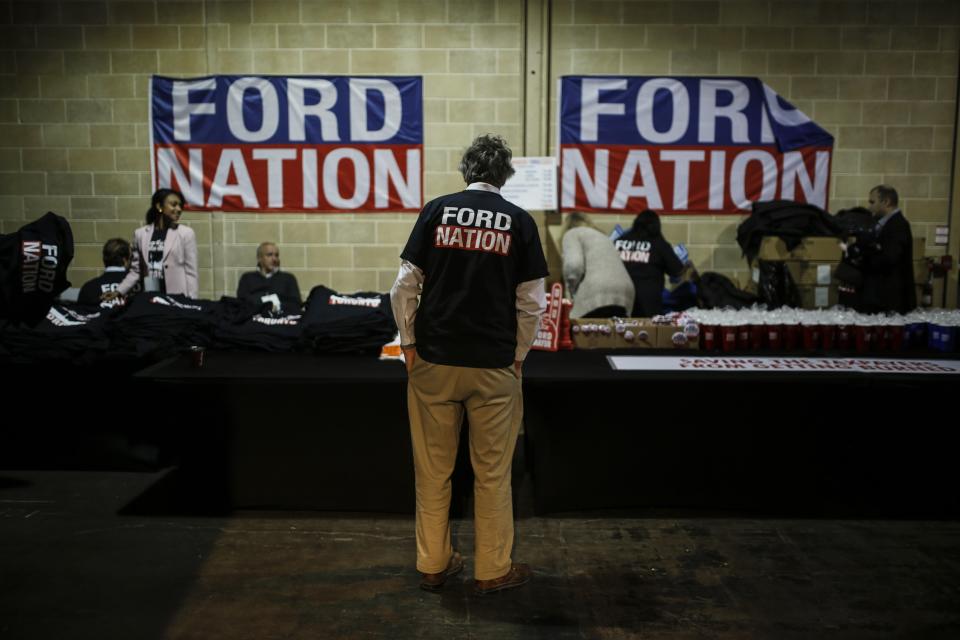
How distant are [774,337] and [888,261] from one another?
76.8 inches

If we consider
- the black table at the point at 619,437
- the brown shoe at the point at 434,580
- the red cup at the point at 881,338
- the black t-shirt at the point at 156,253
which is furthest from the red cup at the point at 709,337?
the black t-shirt at the point at 156,253

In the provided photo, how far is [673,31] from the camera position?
6188 millimetres

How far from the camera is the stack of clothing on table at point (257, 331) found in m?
3.69

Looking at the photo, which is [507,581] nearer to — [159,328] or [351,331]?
[351,331]

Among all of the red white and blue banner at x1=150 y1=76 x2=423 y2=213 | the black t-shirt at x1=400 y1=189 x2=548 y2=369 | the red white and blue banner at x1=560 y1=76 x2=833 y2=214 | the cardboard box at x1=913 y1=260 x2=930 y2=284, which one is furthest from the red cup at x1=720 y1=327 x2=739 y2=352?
the red white and blue banner at x1=150 y1=76 x2=423 y2=213

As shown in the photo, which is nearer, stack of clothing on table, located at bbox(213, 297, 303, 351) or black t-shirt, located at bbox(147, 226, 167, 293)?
stack of clothing on table, located at bbox(213, 297, 303, 351)

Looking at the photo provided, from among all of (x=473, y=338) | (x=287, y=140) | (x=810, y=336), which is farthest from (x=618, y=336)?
(x=287, y=140)

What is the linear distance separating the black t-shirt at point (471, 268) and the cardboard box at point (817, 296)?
10.8 ft

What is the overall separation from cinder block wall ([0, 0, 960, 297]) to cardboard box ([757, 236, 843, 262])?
1052mm

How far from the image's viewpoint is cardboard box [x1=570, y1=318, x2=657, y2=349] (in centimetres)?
371

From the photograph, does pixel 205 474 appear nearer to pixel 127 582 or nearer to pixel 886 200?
pixel 127 582

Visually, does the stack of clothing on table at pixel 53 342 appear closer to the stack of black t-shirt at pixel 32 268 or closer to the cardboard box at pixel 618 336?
the stack of black t-shirt at pixel 32 268

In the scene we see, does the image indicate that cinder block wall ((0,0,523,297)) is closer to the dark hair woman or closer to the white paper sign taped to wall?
the white paper sign taped to wall

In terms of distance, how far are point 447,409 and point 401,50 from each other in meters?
4.33
